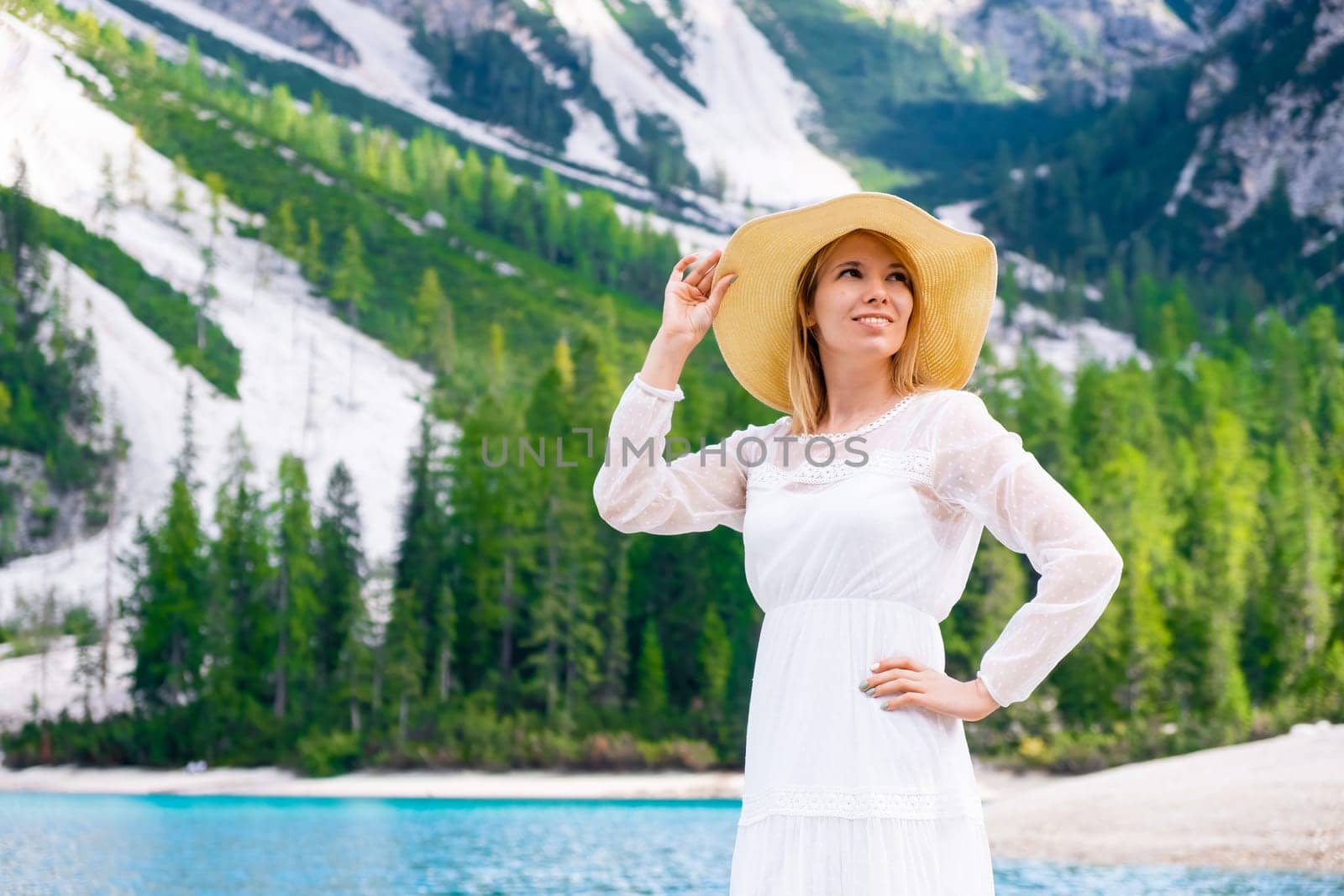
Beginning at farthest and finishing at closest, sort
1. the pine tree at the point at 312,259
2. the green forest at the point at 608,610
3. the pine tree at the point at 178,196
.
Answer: the pine tree at the point at 178,196
the pine tree at the point at 312,259
the green forest at the point at 608,610

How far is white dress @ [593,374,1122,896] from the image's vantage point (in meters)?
1.84

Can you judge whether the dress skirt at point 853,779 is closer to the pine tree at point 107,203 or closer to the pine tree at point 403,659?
the pine tree at point 403,659

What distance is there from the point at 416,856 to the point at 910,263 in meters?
13.8

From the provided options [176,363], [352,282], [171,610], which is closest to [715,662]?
[171,610]

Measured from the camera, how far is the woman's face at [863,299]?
2074 millimetres

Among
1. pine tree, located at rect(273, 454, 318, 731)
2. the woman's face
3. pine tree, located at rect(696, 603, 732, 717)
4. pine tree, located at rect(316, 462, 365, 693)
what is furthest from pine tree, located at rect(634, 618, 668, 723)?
the woman's face

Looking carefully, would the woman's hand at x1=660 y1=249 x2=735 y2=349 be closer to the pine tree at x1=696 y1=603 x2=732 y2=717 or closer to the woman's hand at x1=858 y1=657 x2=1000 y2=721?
the woman's hand at x1=858 y1=657 x2=1000 y2=721

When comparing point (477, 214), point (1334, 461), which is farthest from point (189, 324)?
point (1334, 461)

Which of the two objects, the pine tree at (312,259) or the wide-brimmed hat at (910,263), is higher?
the pine tree at (312,259)

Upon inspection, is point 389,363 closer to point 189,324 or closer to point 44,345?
point 189,324

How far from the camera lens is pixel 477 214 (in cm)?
7650

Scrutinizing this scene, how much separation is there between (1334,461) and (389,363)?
35644mm

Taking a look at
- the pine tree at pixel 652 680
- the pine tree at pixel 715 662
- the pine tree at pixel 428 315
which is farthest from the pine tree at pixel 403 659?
the pine tree at pixel 428 315

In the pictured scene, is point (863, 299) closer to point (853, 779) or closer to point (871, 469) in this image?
point (871, 469)
